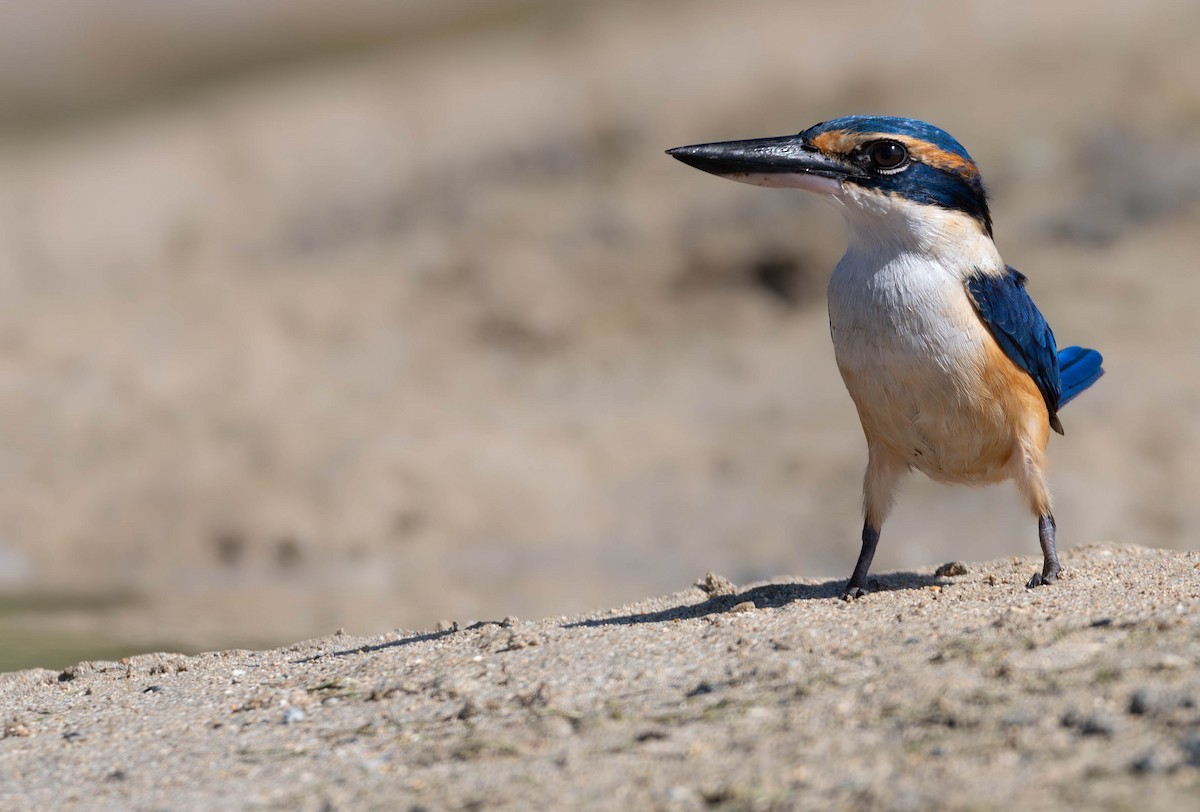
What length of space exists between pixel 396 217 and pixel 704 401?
19.3 feet

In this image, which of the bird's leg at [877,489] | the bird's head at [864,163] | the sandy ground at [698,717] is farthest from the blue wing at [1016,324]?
the sandy ground at [698,717]

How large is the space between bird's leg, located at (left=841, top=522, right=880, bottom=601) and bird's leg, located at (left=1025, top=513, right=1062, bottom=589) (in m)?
0.62

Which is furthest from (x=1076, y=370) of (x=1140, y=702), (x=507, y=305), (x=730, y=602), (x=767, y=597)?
(x=507, y=305)

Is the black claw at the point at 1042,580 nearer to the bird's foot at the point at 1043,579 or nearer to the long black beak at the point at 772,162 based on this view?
the bird's foot at the point at 1043,579

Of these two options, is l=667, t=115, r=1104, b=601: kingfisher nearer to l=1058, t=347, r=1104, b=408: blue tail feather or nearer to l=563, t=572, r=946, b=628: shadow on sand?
l=563, t=572, r=946, b=628: shadow on sand

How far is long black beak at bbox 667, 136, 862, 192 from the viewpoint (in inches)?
211

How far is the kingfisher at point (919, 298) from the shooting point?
5266 millimetres

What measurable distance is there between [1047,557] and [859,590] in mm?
738

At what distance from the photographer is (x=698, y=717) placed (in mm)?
3764

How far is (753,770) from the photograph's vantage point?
3.30 meters

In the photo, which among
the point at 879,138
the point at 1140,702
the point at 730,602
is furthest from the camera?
the point at 730,602

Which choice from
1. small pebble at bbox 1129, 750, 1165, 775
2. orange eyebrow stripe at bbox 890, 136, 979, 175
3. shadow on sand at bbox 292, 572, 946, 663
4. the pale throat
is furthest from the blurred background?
small pebble at bbox 1129, 750, 1165, 775

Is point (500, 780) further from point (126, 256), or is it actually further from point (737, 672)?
point (126, 256)

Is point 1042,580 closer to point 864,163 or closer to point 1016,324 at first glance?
point 1016,324
